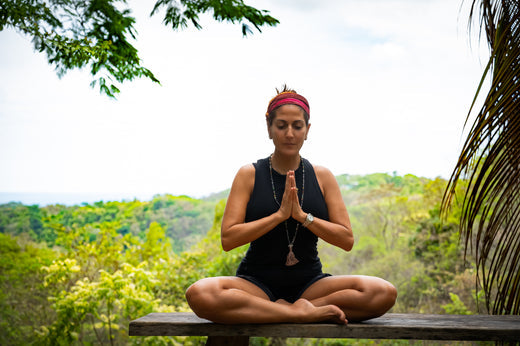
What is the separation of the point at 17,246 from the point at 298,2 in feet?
15.1

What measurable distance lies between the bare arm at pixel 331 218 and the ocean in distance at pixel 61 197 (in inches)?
182

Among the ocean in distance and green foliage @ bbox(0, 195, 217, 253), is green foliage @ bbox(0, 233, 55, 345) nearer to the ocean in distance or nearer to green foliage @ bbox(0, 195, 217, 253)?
green foliage @ bbox(0, 195, 217, 253)

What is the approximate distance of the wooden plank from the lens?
2.20 meters

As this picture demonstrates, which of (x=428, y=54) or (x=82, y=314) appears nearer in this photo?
(x=82, y=314)

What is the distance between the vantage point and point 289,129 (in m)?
2.43

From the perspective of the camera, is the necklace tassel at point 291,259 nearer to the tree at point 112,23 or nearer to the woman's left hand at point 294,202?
the woman's left hand at point 294,202

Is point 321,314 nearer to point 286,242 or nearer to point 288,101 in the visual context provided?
point 286,242

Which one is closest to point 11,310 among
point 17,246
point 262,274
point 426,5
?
point 17,246

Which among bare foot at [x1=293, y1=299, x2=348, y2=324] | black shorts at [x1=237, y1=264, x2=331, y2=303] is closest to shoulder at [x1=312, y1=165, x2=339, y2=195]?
black shorts at [x1=237, y1=264, x2=331, y2=303]

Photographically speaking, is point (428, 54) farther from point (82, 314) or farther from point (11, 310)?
point (11, 310)

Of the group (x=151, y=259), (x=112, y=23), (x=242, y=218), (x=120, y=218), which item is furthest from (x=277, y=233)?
(x=120, y=218)

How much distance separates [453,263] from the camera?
682 centimetres

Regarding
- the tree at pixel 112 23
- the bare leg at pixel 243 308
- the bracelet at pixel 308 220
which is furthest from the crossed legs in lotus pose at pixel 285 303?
the tree at pixel 112 23

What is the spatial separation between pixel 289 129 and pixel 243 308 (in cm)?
90
